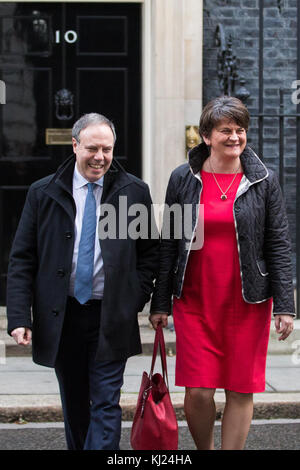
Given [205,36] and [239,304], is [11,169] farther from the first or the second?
[239,304]

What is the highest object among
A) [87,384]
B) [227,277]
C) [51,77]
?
[51,77]

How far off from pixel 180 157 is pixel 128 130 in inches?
24.8

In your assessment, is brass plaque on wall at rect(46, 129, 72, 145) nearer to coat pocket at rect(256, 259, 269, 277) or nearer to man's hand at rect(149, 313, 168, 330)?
man's hand at rect(149, 313, 168, 330)

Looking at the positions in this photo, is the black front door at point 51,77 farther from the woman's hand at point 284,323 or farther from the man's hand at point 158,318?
the woman's hand at point 284,323

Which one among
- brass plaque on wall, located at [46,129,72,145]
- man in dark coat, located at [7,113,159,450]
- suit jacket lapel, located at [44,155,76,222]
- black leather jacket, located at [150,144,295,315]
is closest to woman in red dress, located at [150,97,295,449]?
black leather jacket, located at [150,144,295,315]

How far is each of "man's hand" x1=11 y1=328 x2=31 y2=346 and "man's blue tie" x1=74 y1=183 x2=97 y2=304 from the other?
298 mm

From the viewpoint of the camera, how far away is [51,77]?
8734 millimetres

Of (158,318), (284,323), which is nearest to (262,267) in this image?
(284,323)

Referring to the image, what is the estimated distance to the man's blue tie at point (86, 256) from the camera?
439 centimetres

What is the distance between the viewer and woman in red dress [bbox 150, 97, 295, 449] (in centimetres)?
458

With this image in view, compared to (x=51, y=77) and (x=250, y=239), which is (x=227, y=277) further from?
(x=51, y=77)

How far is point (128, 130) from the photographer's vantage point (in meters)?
8.85

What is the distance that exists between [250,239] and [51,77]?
15.2ft

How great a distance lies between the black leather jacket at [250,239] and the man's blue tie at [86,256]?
0.46 metres
